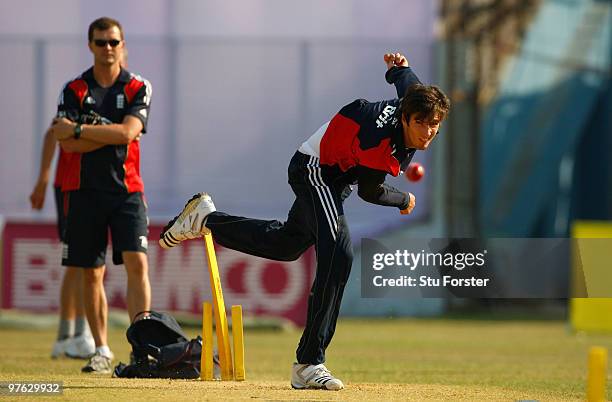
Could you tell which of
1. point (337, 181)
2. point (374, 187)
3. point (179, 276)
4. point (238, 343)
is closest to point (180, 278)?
point (179, 276)

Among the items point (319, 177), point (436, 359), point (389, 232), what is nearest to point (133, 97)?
point (319, 177)

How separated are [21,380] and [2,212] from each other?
12.8 metres

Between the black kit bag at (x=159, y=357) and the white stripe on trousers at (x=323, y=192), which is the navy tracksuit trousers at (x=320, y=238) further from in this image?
the black kit bag at (x=159, y=357)

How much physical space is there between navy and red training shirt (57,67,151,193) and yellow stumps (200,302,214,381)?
138 centimetres

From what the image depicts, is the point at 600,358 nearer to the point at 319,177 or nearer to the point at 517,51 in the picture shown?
the point at 319,177

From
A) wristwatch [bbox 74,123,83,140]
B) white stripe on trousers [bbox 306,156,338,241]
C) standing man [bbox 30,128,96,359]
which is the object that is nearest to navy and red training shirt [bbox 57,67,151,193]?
wristwatch [bbox 74,123,83,140]

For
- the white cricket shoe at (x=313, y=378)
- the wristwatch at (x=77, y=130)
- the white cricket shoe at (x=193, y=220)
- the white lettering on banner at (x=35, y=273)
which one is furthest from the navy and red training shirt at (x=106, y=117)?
the white lettering on banner at (x=35, y=273)

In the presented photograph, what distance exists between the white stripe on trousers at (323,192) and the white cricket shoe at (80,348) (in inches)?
141

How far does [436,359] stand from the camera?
11.5 m

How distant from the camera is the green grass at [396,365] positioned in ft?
24.2

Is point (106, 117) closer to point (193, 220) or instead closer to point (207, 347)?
point (193, 220)

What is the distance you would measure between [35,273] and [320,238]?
10491mm

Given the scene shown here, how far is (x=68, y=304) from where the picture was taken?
10.9 m

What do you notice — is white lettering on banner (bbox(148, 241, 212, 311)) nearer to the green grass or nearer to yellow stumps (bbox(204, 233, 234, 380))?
the green grass
